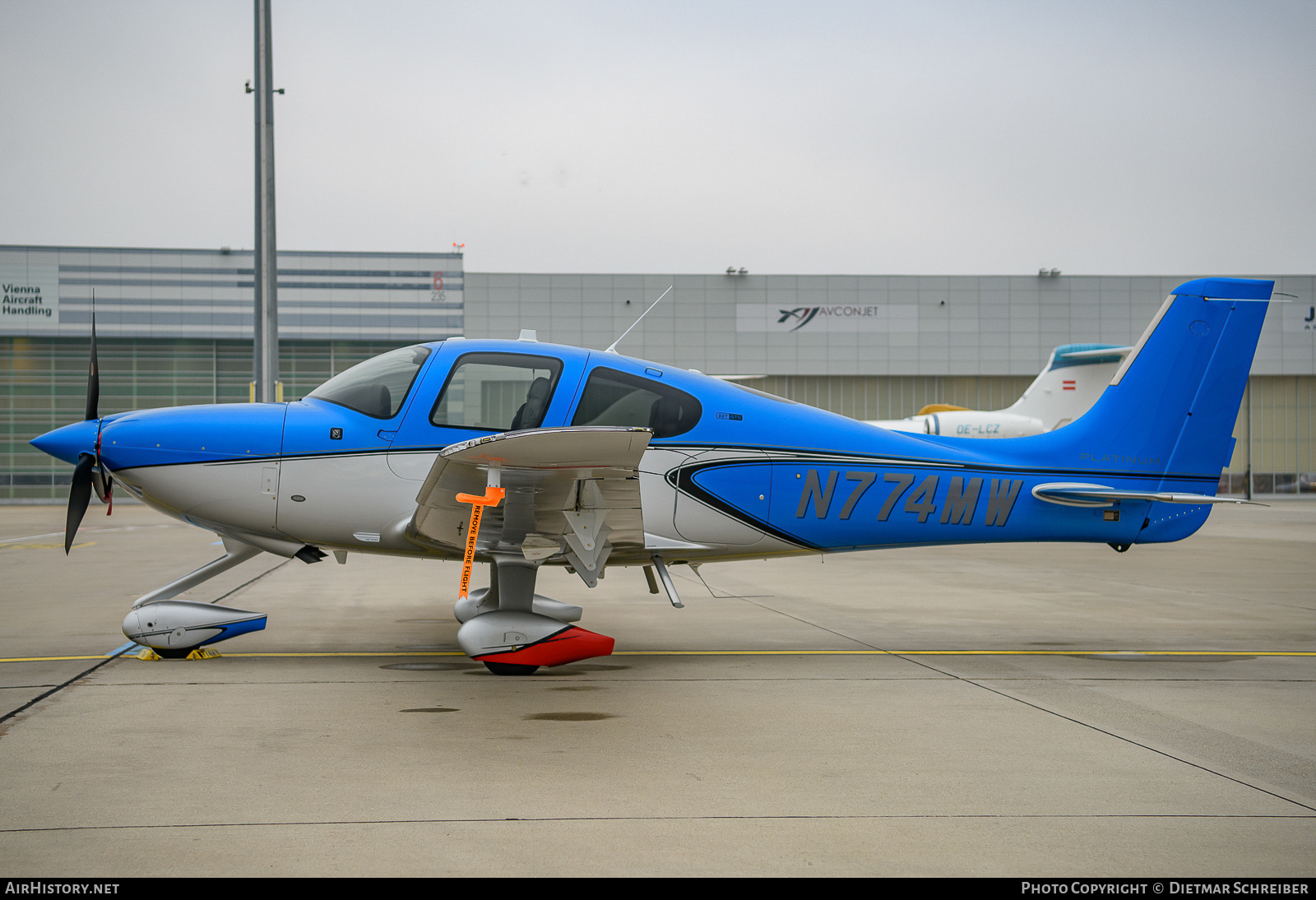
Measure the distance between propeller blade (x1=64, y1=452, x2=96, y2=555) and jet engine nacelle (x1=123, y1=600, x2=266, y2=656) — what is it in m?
0.72

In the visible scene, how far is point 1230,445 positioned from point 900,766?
17.4ft

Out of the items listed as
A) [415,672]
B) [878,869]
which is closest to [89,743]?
[415,672]

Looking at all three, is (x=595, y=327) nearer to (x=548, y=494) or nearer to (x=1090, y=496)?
(x=1090, y=496)

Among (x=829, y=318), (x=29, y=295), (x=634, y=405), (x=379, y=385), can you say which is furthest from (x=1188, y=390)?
(x=29, y=295)

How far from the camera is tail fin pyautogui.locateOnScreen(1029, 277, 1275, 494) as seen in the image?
7895 millimetres

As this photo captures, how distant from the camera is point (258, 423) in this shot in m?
6.63

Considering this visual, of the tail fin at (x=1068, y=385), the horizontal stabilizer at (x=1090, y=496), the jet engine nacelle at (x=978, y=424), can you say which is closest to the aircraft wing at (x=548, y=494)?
the horizontal stabilizer at (x=1090, y=496)

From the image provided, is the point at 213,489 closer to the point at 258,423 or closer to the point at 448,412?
the point at 258,423

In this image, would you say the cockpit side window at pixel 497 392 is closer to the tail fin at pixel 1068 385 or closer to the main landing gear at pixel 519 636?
the main landing gear at pixel 519 636

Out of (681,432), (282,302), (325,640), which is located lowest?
(325,640)

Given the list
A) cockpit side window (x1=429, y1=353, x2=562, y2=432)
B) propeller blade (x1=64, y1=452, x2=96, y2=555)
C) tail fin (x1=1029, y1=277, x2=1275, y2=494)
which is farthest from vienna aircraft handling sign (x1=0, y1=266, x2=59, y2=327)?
tail fin (x1=1029, y1=277, x2=1275, y2=494)

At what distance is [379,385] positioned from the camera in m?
6.76

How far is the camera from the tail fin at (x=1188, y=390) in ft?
25.9

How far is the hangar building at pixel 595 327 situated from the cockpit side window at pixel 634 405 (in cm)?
3458
